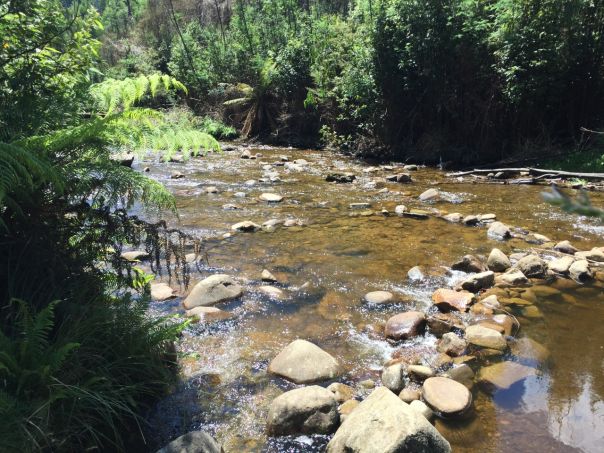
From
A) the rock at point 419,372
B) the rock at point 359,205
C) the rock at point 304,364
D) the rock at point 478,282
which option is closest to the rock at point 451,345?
the rock at point 419,372

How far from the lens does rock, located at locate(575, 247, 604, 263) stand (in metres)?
5.82

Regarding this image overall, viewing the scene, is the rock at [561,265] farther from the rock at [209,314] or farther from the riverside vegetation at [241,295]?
the rock at [209,314]

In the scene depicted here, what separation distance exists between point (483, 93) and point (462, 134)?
4.02 ft

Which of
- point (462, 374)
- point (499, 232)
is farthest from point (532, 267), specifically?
point (462, 374)

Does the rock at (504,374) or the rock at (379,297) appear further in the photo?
the rock at (379,297)

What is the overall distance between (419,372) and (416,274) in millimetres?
2141

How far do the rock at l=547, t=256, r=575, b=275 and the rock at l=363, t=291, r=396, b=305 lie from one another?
210 centimetres

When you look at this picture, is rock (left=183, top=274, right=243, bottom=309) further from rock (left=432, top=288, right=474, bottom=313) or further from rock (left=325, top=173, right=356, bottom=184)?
rock (left=325, top=173, right=356, bottom=184)

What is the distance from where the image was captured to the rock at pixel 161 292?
502cm

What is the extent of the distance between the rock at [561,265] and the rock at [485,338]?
189 cm

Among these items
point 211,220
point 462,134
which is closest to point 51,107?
point 211,220

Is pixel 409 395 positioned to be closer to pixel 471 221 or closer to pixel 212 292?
pixel 212 292

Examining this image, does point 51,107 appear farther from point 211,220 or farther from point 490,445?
point 211,220

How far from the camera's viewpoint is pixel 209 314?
15.3 ft
